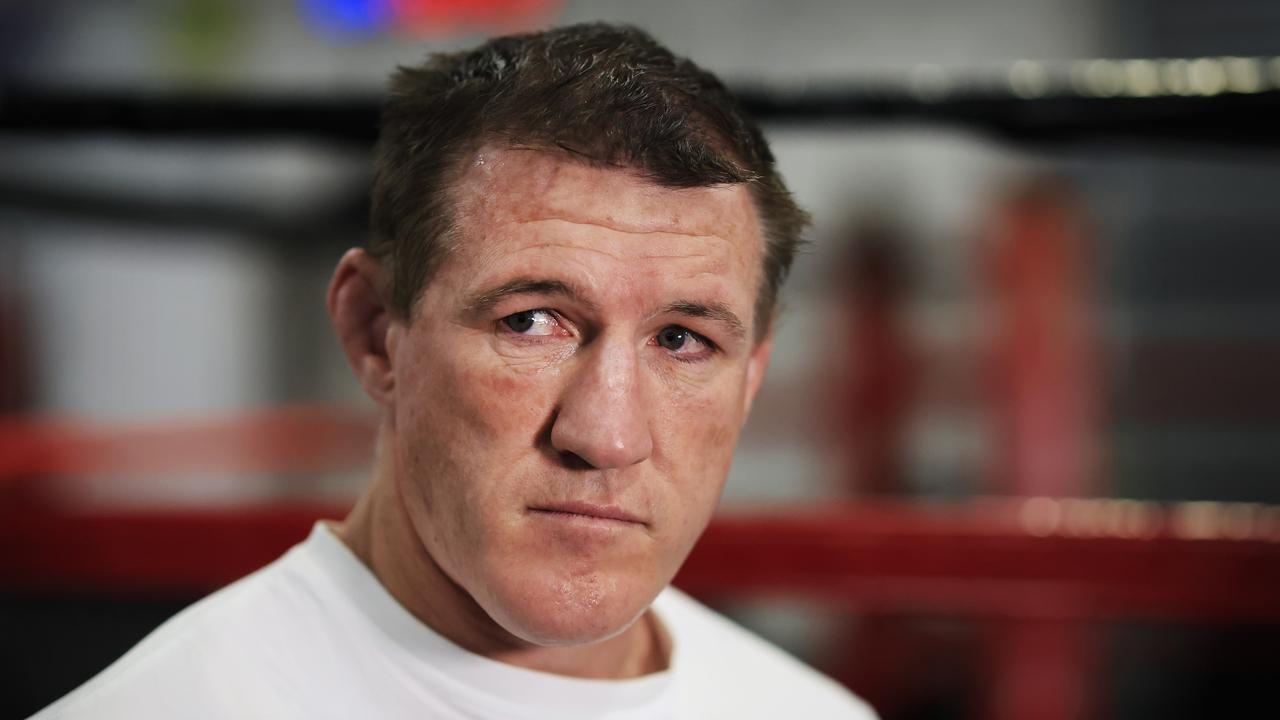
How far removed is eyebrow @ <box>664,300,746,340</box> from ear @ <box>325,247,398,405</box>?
195 millimetres

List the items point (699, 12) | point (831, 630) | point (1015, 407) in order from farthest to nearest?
point (699, 12)
point (831, 630)
point (1015, 407)

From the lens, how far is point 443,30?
394 centimetres

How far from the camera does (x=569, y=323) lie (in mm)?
663

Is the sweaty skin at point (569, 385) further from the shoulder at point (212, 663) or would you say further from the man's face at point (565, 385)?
the shoulder at point (212, 663)

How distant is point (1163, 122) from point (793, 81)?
40 cm

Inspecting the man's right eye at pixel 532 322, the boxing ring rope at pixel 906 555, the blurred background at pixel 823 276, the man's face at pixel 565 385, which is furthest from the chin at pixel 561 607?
Answer: the blurred background at pixel 823 276

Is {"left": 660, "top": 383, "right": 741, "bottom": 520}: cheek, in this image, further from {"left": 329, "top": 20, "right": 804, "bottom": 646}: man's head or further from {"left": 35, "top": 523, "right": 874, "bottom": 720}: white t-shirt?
{"left": 35, "top": 523, "right": 874, "bottom": 720}: white t-shirt

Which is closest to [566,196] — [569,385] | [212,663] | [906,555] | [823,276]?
[569,385]

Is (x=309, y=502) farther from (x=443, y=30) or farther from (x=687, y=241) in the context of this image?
(x=443, y=30)

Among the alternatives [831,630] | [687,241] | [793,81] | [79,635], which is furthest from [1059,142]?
[831,630]

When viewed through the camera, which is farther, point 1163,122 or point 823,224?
point 823,224

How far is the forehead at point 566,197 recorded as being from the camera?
646mm

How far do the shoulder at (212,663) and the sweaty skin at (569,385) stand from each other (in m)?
0.11

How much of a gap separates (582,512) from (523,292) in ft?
0.43
